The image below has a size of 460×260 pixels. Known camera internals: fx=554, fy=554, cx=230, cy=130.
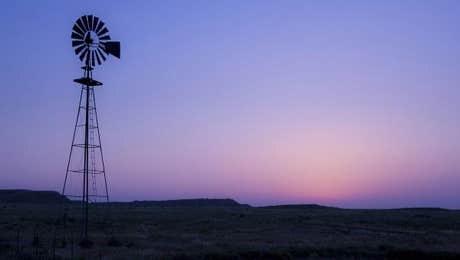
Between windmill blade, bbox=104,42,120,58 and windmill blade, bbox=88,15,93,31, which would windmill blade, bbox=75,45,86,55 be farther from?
windmill blade, bbox=104,42,120,58

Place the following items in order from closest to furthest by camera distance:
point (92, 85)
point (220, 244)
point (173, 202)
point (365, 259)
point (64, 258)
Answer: point (64, 258)
point (365, 259)
point (220, 244)
point (92, 85)
point (173, 202)

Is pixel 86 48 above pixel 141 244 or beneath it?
above

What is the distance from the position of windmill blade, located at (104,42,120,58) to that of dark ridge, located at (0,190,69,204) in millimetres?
137934

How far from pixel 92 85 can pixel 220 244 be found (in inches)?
399

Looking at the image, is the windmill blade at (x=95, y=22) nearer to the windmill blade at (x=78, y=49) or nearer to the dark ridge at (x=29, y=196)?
the windmill blade at (x=78, y=49)

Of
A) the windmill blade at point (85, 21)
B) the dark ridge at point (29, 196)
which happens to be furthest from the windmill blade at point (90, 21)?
the dark ridge at point (29, 196)

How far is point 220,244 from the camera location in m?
25.8

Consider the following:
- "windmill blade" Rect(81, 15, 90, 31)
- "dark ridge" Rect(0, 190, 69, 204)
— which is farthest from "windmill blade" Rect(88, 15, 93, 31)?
"dark ridge" Rect(0, 190, 69, 204)

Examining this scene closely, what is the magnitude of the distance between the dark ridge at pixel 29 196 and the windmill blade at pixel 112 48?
453ft

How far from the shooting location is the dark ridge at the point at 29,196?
157375mm

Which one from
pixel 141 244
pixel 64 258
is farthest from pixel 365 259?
pixel 64 258

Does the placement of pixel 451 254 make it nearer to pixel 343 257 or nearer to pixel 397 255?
pixel 397 255

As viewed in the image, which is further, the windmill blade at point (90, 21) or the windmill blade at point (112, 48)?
the windmill blade at point (112, 48)

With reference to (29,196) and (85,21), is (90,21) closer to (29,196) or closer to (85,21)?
(85,21)
